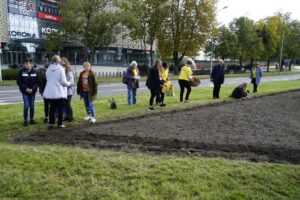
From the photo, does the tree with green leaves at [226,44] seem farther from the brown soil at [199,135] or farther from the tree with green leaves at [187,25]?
the brown soil at [199,135]

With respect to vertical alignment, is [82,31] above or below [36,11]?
below

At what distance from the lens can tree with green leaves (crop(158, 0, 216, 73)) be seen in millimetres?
43406

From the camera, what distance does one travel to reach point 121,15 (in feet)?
109

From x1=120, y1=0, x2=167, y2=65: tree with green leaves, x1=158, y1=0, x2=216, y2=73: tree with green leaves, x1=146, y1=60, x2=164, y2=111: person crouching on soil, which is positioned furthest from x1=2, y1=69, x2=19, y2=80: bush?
x1=146, y1=60, x2=164, y2=111: person crouching on soil

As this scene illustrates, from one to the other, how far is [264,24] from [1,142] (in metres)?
66.3

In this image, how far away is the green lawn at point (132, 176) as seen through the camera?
4.25m

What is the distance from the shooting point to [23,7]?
4778 cm

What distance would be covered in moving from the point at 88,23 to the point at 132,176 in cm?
2858

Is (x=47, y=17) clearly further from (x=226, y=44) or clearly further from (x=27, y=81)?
(x=27, y=81)

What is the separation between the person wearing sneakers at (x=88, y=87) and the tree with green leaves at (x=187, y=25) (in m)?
36.0

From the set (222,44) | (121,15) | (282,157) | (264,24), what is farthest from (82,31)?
(264,24)

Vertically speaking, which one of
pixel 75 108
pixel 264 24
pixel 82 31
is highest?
pixel 264 24

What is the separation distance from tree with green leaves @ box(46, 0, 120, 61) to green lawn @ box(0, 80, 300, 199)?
87.2ft

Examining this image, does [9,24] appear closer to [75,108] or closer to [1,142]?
[75,108]
